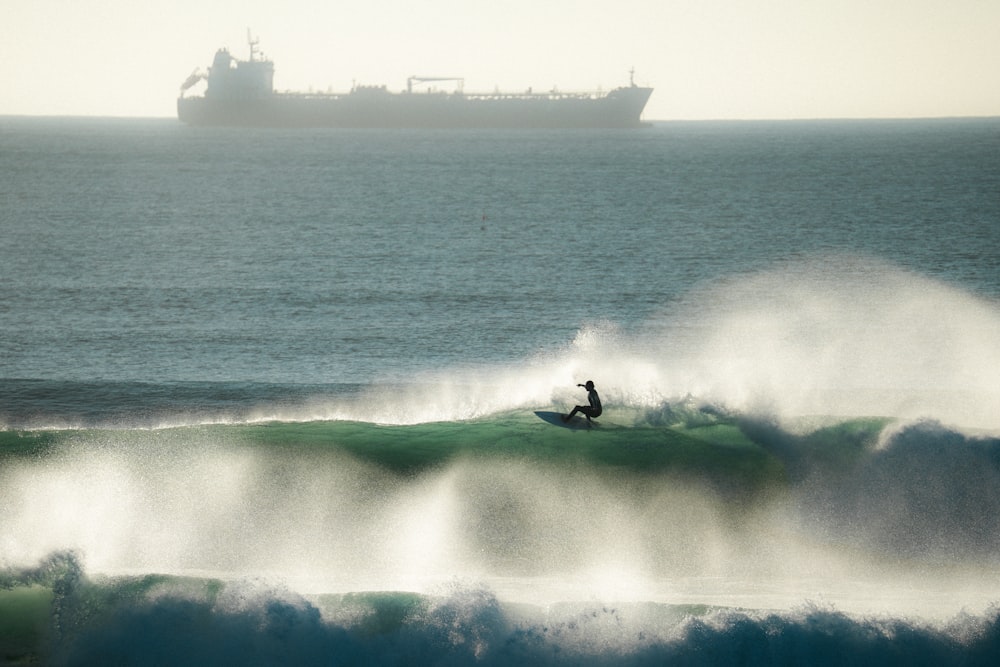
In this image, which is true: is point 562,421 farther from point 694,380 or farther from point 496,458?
point 694,380

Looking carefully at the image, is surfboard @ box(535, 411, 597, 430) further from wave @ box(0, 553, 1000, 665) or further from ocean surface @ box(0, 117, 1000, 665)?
wave @ box(0, 553, 1000, 665)

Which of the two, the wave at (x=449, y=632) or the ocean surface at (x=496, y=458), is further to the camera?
the ocean surface at (x=496, y=458)

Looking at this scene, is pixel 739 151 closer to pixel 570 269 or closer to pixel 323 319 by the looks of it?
pixel 570 269

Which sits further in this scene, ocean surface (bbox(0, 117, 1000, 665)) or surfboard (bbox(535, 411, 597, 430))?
surfboard (bbox(535, 411, 597, 430))

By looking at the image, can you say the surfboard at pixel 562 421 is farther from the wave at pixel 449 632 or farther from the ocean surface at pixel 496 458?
the wave at pixel 449 632

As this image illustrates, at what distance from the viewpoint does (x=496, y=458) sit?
51.2 ft

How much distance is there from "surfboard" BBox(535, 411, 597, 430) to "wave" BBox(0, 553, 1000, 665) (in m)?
5.01

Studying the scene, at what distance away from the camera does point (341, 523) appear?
13.8 metres

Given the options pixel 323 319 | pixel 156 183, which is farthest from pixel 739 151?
pixel 323 319

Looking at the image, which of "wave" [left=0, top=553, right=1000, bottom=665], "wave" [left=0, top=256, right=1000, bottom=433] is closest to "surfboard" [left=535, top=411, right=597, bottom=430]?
"wave" [left=0, top=256, right=1000, bottom=433]

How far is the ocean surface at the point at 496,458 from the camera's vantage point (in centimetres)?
1128

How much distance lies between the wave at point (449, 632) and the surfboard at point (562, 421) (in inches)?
197

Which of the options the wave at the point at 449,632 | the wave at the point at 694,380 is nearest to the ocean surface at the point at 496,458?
the wave at the point at 449,632

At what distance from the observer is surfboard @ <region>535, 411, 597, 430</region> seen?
1634 centimetres
